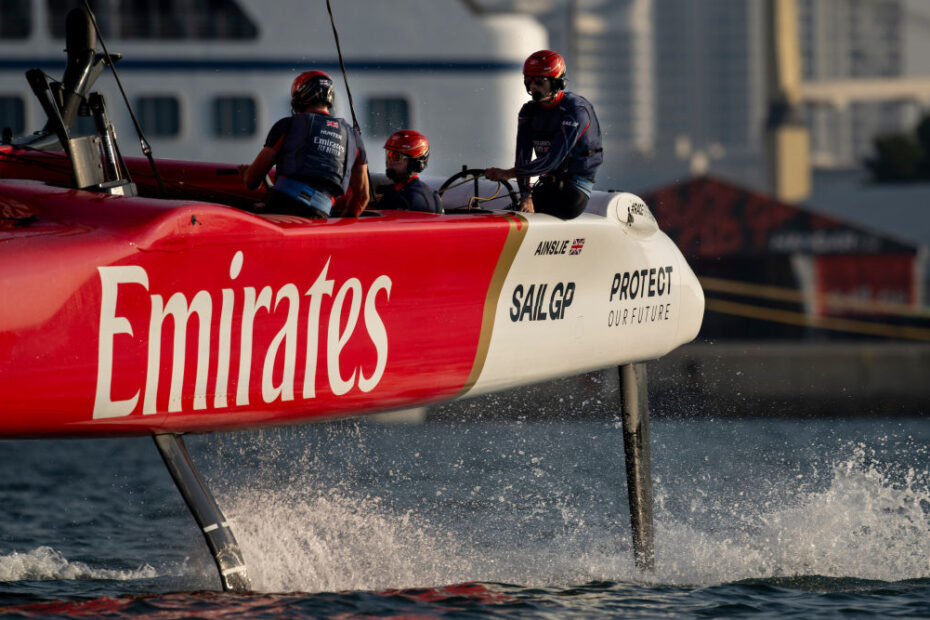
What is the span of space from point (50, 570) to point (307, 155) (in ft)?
7.77

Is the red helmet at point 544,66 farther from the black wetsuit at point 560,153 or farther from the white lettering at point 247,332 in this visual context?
the white lettering at point 247,332

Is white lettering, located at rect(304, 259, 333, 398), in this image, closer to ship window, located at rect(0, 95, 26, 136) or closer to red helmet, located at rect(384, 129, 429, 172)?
red helmet, located at rect(384, 129, 429, 172)

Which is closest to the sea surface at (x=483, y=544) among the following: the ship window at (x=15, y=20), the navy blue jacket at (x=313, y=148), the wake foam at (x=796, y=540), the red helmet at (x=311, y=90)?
the wake foam at (x=796, y=540)

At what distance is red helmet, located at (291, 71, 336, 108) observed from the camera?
5.38m

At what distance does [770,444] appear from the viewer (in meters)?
13.7

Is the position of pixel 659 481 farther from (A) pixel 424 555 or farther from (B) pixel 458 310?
(B) pixel 458 310

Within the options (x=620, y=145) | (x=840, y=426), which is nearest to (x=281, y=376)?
(x=840, y=426)

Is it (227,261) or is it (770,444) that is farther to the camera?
(770,444)

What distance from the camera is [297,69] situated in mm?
15531

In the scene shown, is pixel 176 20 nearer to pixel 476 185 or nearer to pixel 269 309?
pixel 476 185

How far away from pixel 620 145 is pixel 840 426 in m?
134

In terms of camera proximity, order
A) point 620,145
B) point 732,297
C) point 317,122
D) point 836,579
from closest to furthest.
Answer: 1. point 317,122
2. point 836,579
3. point 732,297
4. point 620,145

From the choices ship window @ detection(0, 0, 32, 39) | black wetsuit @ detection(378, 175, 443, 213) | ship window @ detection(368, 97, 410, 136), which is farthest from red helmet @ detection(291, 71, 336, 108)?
ship window @ detection(0, 0, 32, 39)

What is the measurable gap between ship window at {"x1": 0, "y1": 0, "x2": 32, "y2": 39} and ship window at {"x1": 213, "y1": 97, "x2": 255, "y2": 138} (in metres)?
2.10
